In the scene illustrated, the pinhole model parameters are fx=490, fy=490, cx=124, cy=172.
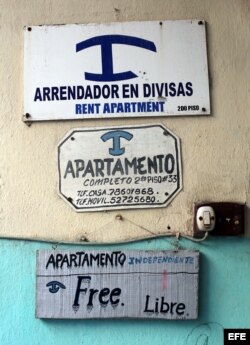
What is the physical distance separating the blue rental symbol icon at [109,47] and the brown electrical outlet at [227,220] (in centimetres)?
59

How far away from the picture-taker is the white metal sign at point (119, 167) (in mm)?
1812

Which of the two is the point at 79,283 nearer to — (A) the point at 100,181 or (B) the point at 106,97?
(A) the point at 100,181

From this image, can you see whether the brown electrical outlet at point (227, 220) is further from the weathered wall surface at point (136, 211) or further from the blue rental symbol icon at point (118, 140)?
the blue rental symbol icon at point (118, 140)

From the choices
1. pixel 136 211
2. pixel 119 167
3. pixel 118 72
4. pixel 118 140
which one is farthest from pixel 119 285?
pixel 118 72

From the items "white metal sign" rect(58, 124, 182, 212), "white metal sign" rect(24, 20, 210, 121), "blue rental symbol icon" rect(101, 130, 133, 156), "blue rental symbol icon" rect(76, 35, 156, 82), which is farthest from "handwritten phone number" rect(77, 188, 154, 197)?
"blue rental symbol icon" rect(76, 35, 156, 82)

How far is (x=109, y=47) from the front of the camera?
6.06 feet

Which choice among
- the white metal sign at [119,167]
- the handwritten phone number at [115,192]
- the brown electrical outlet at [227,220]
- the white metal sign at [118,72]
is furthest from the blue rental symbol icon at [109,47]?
the brown electrical outlet at [227,220]

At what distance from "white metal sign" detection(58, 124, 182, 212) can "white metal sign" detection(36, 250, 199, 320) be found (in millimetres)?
193

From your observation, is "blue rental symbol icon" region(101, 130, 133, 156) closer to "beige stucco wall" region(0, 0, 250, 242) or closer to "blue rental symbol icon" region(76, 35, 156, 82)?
"beige stucco wall" region(0, 0, 250, 242)

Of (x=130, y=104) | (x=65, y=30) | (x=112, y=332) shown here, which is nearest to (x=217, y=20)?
(x=130, y=104)

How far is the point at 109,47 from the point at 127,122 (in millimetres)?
293

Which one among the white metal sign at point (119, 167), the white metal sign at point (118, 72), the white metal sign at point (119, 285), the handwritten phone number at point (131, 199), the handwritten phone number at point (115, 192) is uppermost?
the white metal sign at point (118, 72)

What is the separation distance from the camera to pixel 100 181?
1.82 metres

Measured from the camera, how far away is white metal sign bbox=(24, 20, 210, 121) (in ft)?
5.98
